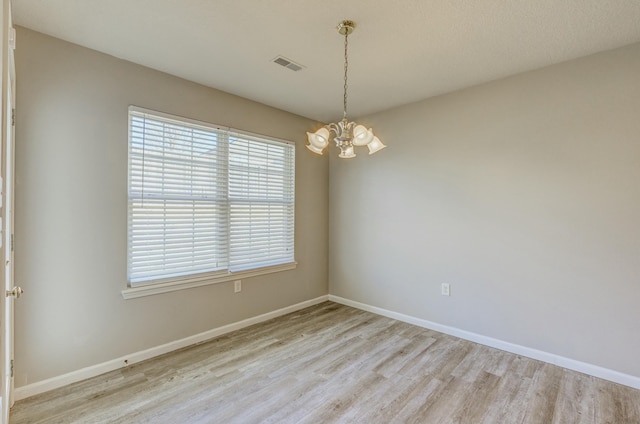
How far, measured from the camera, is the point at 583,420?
1.96 meters

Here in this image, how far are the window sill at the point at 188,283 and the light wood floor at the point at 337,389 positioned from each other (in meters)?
0.59

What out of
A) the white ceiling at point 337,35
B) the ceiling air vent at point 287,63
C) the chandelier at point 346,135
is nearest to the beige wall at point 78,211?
the white ceiling at point 337,35

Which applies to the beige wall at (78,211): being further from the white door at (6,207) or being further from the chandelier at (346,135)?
the chandelier at (346,135)

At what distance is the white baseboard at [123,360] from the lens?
2162 mm

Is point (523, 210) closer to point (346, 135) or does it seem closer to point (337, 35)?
point (346, 135)

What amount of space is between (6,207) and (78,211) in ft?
2.28

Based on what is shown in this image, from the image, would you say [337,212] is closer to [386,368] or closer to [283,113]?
[283,113]

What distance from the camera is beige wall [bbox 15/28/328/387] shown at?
7.09 ft

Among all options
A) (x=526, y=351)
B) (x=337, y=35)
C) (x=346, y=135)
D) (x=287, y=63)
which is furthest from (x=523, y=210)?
(x=287, y=63)

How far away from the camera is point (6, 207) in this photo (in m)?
1.68

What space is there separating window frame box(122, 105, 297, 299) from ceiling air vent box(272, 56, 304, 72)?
3.17 feet

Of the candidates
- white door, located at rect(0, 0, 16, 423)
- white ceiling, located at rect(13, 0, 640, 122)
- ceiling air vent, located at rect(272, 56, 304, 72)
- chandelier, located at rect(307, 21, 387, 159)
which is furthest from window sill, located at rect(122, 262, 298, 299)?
ceiling air vent, located at rect(272, 56, 304, 72)

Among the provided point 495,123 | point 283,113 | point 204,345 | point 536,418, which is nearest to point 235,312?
point 204,345

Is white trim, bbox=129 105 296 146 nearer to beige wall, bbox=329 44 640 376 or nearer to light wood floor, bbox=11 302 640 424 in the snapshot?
beige wall, bbox=329 44 640 376
